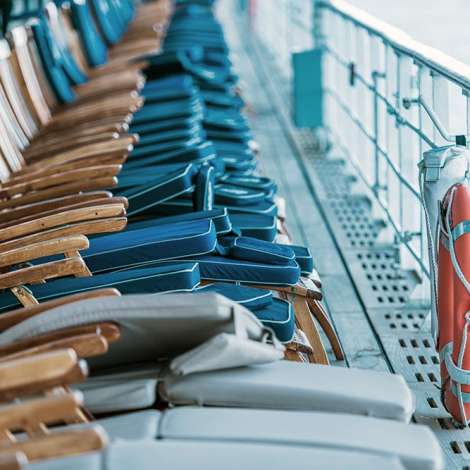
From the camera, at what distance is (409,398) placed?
219 cm

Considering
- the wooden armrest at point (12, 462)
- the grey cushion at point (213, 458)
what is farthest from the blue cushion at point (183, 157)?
the wooden armrest at point (12, 462)

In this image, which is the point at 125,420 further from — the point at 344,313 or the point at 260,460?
the point at 344,313

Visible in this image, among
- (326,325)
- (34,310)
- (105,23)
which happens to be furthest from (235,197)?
(105,23)

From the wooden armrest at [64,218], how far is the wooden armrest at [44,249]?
0.73 feet

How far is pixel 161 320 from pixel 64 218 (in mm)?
1004

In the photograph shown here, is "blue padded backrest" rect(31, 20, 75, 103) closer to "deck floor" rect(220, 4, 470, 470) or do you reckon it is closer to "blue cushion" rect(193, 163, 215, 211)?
"deck floor" rect(220, 4, 470, 470)

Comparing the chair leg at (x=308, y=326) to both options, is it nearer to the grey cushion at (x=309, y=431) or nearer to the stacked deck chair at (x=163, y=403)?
the stacked deck chair at (x=163, y=403)

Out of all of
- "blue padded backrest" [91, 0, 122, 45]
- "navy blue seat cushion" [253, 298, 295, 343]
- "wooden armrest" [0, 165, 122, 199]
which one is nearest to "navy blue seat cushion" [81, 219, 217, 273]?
"navy blue seat cushion" [253, 298, 295, 343]

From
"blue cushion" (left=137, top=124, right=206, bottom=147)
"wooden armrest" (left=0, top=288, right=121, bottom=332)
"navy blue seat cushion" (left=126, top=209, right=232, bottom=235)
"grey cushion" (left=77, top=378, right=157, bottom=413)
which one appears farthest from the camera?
"blue cushion" (left=137, top=124, right=206, bottom=147)

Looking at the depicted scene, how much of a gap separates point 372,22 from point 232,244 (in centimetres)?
199

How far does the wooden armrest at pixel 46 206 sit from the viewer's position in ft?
11.1

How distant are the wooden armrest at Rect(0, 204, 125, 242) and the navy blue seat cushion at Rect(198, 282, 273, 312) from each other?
15.3 inches

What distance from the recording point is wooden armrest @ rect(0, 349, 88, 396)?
1896 mm

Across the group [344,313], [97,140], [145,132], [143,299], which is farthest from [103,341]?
[145,132]
